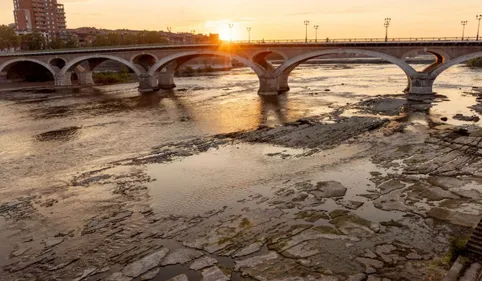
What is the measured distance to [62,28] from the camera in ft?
469

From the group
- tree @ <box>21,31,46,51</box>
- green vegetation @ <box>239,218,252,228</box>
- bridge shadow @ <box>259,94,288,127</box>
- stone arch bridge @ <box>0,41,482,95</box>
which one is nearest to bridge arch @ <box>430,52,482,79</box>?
stone arch bridge @ <box>0,41,482,95</box>

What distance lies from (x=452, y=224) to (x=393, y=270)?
3.96 m

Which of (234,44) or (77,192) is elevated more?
(234,44)

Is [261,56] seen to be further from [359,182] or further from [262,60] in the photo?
[359,182]

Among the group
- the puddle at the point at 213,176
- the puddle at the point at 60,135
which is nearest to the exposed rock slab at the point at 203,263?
the puddle at the point at 213,176

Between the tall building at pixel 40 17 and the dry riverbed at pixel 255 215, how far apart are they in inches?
4526

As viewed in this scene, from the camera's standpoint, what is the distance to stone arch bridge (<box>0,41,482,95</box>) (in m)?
41.2

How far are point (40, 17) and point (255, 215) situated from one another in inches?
5619

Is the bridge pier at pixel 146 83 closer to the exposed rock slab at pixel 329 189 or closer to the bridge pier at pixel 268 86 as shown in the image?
the bridge pier at pixel 268 86

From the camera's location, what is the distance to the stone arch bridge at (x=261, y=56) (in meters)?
41.2

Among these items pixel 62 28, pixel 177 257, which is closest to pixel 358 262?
pixel 177 257

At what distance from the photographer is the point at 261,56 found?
51094 mm

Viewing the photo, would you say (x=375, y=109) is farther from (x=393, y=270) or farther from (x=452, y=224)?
(x=393, y=270)

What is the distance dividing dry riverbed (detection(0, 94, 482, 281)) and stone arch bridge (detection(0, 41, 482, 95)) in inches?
868
